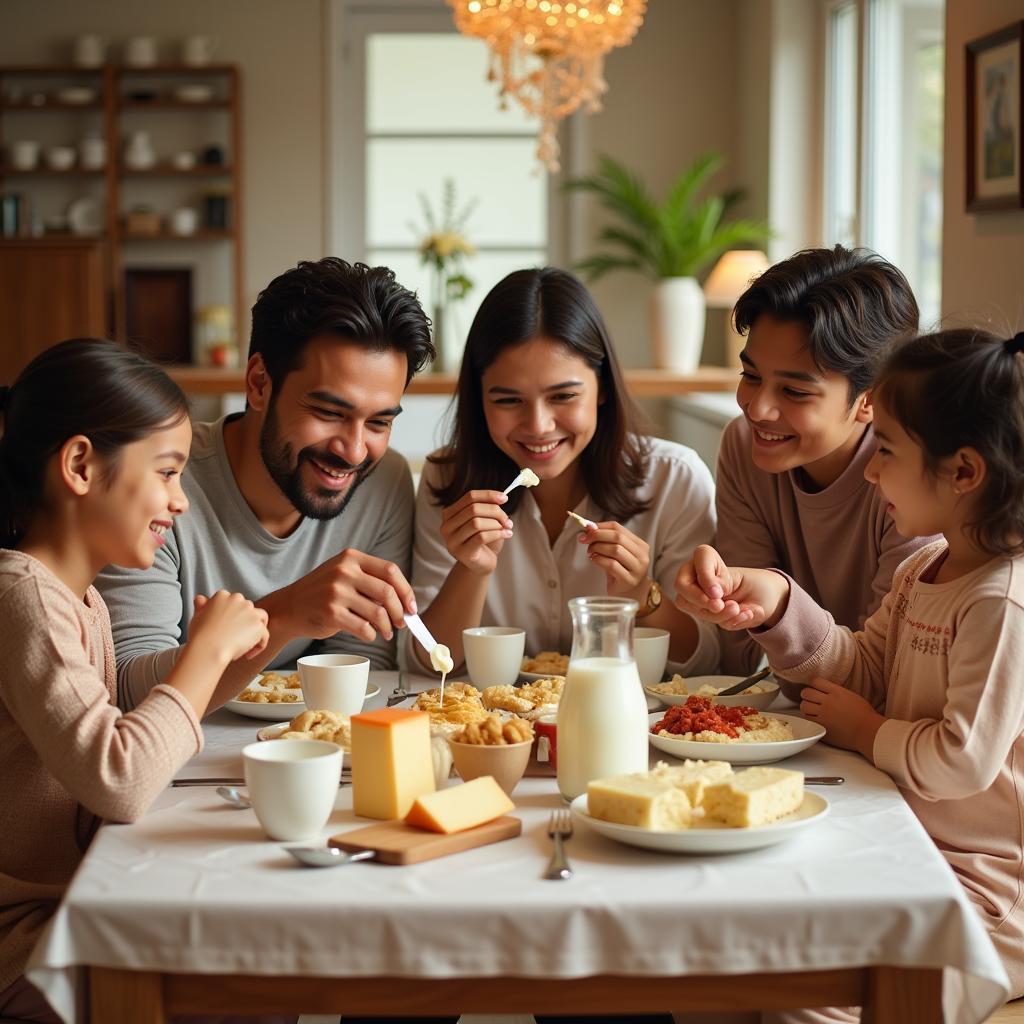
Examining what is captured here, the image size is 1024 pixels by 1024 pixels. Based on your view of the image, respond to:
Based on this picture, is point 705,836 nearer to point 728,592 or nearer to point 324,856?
point 324,856

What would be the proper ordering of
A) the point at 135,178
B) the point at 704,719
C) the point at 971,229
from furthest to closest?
the point at 135,178, the point at 971,229, the point at 704,719

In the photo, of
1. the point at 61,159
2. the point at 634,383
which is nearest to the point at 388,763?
the point at 634,383

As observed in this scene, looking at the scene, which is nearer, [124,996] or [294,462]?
[124,996]

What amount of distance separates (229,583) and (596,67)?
144 inches

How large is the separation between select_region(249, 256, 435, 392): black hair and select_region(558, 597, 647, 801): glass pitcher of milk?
2.79 feet

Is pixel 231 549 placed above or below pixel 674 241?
below

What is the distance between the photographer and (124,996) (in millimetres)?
1123

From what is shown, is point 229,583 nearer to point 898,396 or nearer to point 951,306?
point 898,396

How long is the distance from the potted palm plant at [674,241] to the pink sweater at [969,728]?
15.4 ft

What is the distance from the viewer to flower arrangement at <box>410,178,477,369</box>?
601 centimetres

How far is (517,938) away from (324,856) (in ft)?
0.63

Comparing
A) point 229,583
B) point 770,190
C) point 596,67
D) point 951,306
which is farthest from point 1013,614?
point 770,190

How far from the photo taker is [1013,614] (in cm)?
145

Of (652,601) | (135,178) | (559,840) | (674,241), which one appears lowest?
(559,840)
